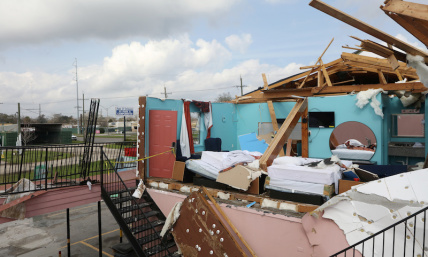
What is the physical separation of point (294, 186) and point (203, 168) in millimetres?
2740

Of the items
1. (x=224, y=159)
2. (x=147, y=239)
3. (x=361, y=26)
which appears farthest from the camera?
(x=224, y=159)

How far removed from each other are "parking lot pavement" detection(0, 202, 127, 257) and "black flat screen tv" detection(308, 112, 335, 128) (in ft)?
32.2

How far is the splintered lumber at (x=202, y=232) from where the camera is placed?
21.4 ft

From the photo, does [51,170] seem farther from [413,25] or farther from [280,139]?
[413,25]

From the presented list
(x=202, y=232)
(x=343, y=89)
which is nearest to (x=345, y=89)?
(x=343, y=89)

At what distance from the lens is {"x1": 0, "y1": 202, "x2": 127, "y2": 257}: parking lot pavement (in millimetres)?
11844

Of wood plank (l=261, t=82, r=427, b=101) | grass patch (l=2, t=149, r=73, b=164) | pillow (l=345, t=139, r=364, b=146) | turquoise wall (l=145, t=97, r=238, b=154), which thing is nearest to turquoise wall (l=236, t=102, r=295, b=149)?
turquoise wall (l=145, t=97, r=238, b=154)

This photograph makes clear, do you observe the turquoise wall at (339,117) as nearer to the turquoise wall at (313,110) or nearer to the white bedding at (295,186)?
the turquoise wall at (313,110)

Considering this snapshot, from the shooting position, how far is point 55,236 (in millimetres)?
13523

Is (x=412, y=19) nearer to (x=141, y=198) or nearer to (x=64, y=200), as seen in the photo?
(x=141, y=198)

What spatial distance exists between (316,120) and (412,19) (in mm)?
6963

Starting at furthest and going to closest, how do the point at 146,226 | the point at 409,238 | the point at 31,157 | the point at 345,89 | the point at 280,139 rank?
the point at 31,157, the point at 345,89, the point at 280,139, the point at 146,226, the point at 409,238

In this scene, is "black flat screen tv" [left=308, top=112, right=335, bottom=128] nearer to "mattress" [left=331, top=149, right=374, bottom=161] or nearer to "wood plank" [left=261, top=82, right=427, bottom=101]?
"wood plank" [left=261, top=82, right=427, bottom=101]

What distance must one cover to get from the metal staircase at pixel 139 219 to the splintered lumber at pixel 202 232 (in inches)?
25.5
